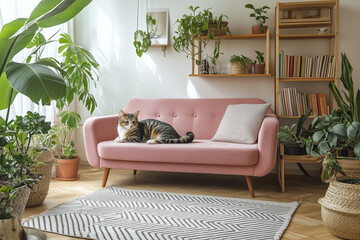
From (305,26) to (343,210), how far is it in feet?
7.93

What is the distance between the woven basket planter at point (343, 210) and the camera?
2.17 m

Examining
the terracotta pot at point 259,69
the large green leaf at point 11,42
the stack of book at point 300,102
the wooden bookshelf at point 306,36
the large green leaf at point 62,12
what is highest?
the wooden bookshelf at point 306,36

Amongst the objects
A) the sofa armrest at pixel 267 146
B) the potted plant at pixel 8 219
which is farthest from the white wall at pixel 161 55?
the potted plant at pixel 8 219

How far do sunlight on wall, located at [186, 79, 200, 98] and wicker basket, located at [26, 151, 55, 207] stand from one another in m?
1.90

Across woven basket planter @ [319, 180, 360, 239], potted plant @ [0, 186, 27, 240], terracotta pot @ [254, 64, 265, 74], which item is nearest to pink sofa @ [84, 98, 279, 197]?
terracotta pot @ [254, 64, 265, 74]

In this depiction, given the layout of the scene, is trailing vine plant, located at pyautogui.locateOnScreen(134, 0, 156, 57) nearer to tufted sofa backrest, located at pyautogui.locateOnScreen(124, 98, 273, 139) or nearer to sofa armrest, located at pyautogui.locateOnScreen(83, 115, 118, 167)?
tufted sofa backrest, located at pyautogui.locateOnScreen(124, 98, 273, 139)

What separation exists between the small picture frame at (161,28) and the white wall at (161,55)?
0.06 meters

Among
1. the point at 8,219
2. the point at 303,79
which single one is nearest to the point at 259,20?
the point at 303,79

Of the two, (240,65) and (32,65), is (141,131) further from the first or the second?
(32,65)

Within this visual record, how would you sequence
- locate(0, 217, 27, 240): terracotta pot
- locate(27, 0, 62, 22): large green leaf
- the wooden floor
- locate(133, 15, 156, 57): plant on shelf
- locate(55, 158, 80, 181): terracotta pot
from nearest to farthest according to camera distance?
locate(0, 217, 27, 240): terracotta pot → locate(27, 0, 62, 22): large green leaf → the wooden floor → locate(55, 158, 80, 181): terracotta pot → locate(133, 15, 156, 57): plant on shelf

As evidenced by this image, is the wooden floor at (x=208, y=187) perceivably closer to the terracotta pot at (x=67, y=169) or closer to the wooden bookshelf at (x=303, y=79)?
the terracotta pot at (x=67, y=169)

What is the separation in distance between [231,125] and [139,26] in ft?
6.05

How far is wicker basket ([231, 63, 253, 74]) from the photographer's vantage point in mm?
4043

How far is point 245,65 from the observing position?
→ 13.3 ft
